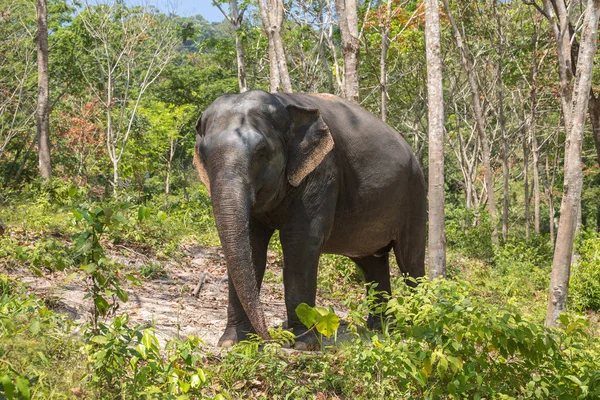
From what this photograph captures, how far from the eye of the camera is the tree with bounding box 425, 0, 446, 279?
21.7 ft

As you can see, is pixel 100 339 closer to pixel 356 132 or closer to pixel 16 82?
pixel 356 132

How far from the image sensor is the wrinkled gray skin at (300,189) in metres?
4.43

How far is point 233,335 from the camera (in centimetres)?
505

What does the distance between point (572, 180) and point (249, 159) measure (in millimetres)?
3476

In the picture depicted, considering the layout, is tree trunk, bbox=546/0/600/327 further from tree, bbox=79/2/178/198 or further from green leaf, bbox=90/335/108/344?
tree, bbox=79/2/178/198

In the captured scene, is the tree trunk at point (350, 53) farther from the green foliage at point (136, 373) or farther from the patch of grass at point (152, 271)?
the green foliage at point (136, 373)

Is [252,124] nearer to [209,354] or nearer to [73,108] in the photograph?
[209,354]

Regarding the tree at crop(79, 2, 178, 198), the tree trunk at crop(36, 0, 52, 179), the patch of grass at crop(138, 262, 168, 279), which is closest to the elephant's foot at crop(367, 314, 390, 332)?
the patch of grass at crop(138, 262, 168, 279)

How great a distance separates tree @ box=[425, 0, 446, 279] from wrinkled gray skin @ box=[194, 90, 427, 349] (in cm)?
17

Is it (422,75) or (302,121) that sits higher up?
(422,75)

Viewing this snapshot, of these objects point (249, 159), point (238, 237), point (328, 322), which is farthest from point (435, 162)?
point (328, 322)

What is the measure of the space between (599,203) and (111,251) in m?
25.0

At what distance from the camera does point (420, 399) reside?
3938mm

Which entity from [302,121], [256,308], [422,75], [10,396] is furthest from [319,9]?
[10,396]
